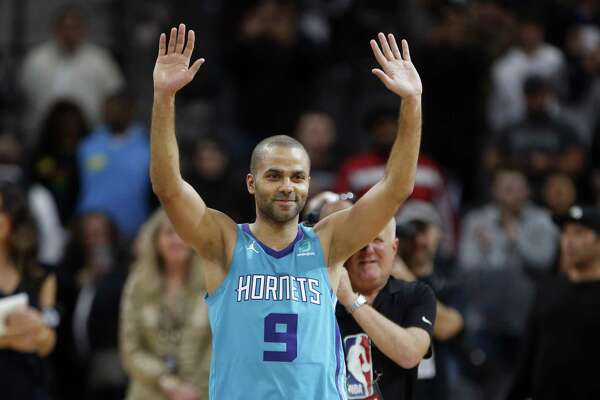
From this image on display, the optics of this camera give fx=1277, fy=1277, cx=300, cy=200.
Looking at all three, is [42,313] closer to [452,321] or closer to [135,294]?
[135,294]

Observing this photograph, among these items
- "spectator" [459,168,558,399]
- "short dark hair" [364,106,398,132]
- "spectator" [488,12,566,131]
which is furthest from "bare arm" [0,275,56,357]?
"spectator" [488,12,566,131]

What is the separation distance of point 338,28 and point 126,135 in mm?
3076

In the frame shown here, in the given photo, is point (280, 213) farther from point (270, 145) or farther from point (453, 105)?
point (453, 105)

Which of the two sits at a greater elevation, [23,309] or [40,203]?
[40,203]

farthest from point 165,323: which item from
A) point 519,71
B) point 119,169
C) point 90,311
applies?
point 519,71

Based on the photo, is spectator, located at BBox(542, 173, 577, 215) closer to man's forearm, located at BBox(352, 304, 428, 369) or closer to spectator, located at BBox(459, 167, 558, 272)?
spectator, located at BBox(459, 167, 558, 272)

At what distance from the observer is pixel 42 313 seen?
8.01 m

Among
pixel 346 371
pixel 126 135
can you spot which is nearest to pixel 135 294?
pixel 346 371

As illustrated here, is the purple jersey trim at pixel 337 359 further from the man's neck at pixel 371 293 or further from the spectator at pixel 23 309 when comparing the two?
the spectator at pixel 23 309

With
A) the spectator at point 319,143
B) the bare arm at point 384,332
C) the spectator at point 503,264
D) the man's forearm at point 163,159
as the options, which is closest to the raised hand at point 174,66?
the man's forearm at point 163,159

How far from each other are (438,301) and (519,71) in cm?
608

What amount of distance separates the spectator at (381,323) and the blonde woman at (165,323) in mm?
2286

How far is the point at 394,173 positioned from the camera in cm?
573

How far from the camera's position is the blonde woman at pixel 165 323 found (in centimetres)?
855
